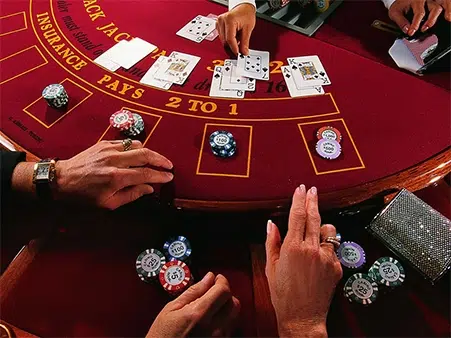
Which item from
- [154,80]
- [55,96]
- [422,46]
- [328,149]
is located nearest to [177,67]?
[154,80]

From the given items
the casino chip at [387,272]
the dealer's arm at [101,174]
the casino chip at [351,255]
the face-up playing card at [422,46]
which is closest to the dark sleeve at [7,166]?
the dealer's arm at [101,174]

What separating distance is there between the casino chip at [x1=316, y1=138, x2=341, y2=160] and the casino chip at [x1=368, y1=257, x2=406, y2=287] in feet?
1.50

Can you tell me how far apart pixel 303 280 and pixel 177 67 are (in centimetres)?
118

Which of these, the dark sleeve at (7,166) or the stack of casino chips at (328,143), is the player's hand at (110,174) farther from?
the stack of casino chips at (328,143)

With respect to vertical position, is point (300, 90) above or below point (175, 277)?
above

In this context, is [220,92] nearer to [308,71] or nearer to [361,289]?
[308,71]

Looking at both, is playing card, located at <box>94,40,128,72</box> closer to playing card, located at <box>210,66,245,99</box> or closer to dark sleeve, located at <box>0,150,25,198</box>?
playing card, located at <box>210,66,245,99</box>

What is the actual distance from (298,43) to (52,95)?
1216 millimetres

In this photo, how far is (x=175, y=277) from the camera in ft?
5.10

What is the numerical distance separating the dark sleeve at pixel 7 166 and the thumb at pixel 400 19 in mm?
1883

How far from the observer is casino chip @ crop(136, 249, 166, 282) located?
159cm

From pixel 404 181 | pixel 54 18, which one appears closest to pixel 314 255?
pixel 404 181

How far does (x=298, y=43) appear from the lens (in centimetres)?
212

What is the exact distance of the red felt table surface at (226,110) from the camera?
1569mm
